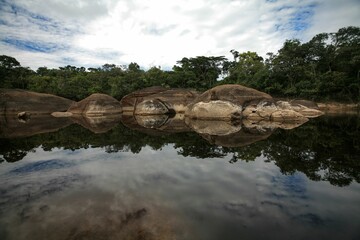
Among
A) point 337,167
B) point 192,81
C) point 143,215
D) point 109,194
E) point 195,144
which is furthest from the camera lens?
point 192,81

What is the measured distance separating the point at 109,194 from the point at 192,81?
39.6 m

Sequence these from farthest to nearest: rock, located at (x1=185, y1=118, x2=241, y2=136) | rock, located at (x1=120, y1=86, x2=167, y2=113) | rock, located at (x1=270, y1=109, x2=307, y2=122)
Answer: rock, located at (x1=120, y1=86, x2=167, y2=113)
rock, located at (x1=270, y1=109, x2=307, y2=122)
rock, located at (x1=185, y1=118, x2=241, y2=136)

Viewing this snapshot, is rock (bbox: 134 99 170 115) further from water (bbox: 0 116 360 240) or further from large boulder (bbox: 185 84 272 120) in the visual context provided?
water (bbox: 0 116 360 240)

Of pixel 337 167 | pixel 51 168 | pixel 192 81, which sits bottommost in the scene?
pixel 51 168

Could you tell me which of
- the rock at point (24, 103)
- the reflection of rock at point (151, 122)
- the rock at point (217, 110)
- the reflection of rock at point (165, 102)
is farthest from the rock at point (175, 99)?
the rock at point (24, 103)

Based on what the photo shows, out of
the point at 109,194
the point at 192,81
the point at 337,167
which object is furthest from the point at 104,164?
the point at 192,81

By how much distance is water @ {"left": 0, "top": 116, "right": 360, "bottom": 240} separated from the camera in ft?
9.55

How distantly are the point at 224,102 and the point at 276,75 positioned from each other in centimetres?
2227

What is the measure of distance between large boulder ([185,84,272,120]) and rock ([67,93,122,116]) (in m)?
13.4

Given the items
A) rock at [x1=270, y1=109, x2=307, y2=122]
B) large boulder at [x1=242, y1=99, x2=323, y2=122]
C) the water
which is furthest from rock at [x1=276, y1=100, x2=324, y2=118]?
the water

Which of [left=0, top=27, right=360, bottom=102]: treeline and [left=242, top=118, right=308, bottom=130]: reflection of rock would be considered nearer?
[left=242, top=118, right=308, bottom=130]: reflection of rock

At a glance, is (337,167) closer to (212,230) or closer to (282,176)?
(282,176)

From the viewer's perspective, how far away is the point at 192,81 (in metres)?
42.5

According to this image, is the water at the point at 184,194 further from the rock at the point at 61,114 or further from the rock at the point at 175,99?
the rock at the point at 61,114
